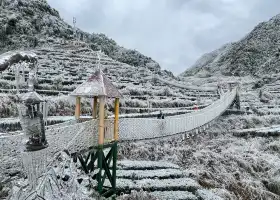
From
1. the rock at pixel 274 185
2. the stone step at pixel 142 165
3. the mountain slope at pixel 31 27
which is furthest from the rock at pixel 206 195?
the mountain slope at pixel 31 27

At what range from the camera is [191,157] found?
550 inches

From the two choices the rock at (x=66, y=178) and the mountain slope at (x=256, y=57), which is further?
the mountain slope at (x=256, y=57)

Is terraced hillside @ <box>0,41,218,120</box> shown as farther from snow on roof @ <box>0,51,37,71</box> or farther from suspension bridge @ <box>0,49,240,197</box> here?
suspension bridge @ <box>0,49,240,197</box>

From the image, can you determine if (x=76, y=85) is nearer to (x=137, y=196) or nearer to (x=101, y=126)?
(x=137, y=196)

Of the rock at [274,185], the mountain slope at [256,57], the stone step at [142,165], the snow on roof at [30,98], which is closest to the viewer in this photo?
the snow on roof at [30,98]

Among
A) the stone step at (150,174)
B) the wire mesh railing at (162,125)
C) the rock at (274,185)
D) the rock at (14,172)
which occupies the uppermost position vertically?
the wire mesh railing at (162,125)

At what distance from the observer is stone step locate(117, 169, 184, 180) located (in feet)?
35.1

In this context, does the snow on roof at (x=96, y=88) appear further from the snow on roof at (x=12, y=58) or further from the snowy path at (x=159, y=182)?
the snowy path at (x=159, y=182)

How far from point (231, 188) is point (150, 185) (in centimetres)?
309

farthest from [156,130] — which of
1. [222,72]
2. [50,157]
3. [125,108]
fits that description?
[222,72]

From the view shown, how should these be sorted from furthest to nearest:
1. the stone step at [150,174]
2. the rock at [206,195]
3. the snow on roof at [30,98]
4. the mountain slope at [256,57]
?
the mountain slope at [256,57] → the stone step at [150,174] → the rock at [206,195] → the snow on roof at [30,98]

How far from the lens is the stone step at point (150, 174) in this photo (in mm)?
10703

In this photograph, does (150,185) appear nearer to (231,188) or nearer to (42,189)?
(231,188)

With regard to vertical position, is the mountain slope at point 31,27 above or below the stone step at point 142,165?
above
